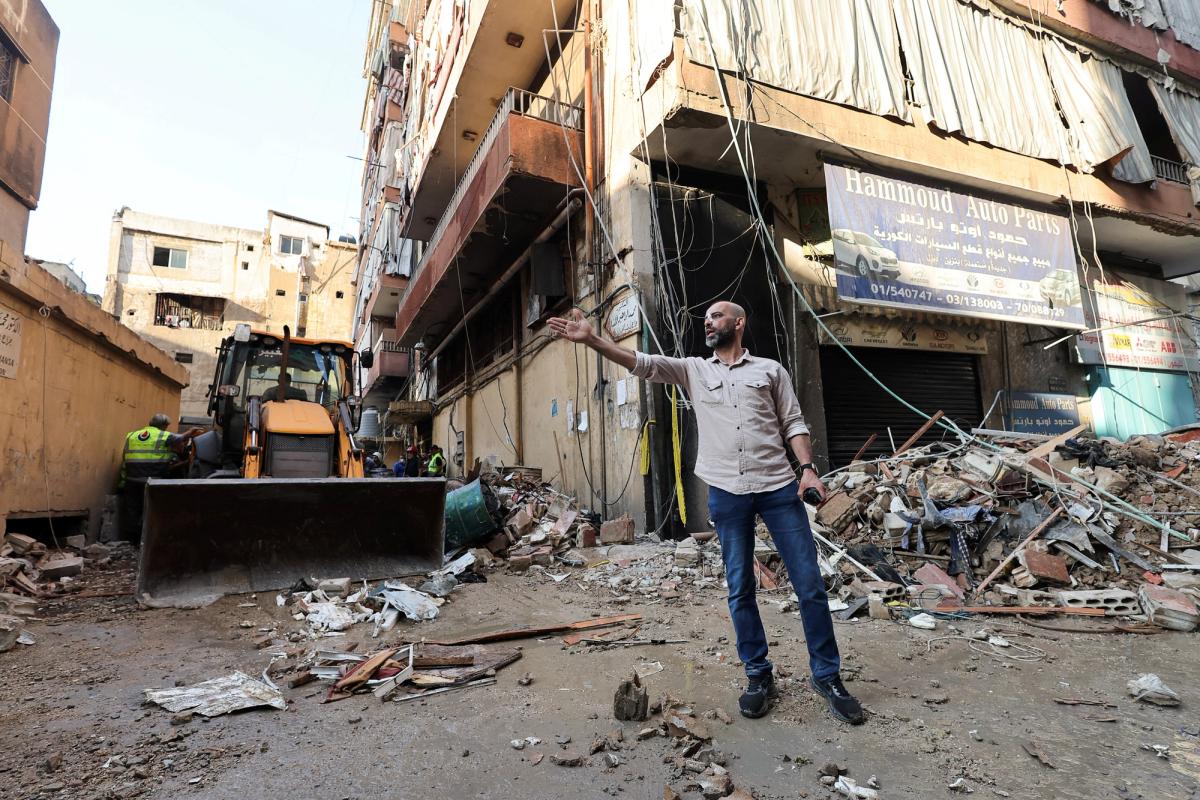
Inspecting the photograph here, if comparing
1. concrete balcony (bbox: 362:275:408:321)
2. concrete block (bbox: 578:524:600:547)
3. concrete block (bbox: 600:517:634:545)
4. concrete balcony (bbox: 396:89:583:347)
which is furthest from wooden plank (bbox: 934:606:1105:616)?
concrete balcony (bbox: 362:275:408:321)

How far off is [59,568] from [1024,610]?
8.47 m

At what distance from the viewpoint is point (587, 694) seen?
2.81 meters

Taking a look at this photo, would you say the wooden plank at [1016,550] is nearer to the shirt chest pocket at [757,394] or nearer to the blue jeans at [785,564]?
the blue jeans at [785,564]

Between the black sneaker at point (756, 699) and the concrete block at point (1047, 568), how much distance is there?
3.21 meters

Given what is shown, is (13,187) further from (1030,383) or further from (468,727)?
(1030,383)

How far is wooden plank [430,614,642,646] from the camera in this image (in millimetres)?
3699

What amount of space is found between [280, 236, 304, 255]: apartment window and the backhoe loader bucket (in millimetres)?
31727

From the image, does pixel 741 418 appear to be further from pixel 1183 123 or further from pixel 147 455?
pixel 1183 123

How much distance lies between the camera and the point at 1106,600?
411 cm

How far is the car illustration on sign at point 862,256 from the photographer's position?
7.55 meters

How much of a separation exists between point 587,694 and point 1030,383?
38.5 ft

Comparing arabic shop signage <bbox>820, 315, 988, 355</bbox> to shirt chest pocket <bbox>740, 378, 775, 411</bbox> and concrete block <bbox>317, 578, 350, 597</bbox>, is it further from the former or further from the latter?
concrete block <bbox>317, 578, 350, 597</bbox>

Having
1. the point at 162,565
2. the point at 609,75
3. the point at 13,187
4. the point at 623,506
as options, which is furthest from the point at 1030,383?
the point at 13,187

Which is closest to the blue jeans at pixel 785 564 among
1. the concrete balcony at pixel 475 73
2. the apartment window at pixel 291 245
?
the concrete balcony at pixel 475 73
